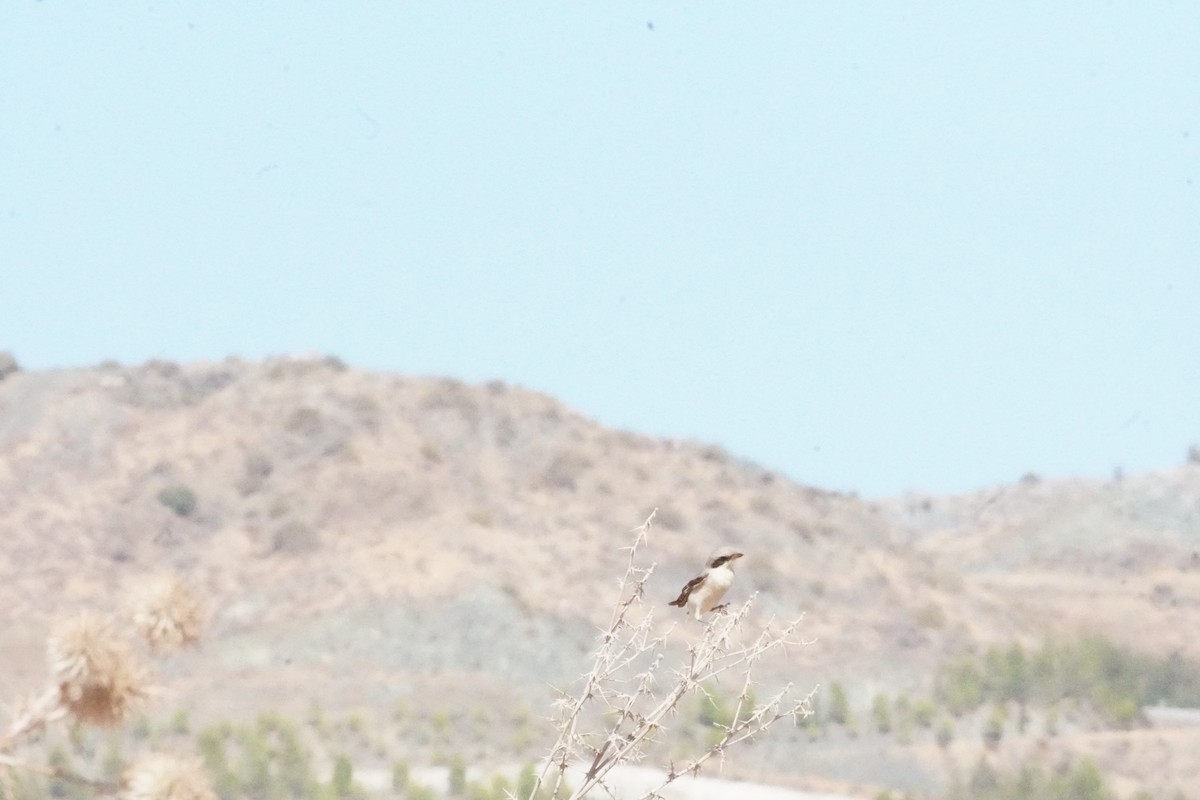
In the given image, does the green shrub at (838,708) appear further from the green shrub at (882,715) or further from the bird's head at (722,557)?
the bird's head at (722,557)

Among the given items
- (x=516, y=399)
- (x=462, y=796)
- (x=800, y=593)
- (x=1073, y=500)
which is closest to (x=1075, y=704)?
(x=800, y=593)

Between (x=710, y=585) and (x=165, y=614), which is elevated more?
(x=710, y=585)

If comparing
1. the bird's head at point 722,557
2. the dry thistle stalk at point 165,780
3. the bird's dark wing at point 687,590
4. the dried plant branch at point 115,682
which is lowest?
the dry thistle stalk at point 165,780

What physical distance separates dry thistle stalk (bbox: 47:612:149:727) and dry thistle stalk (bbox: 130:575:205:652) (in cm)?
13

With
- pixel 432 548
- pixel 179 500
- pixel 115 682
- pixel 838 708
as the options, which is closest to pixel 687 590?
pixel 115 682

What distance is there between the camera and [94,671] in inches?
237

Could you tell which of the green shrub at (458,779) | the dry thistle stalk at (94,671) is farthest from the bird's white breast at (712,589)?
the green shrub at (458,779)

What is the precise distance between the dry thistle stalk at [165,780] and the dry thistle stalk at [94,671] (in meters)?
0.21

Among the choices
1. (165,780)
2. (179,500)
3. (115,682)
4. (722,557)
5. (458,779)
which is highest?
(722,557)

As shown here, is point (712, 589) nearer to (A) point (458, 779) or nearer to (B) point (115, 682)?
(B) point (115, 682)

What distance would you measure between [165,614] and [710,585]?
1934 millimetres

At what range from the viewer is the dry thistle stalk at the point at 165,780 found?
5.85 m

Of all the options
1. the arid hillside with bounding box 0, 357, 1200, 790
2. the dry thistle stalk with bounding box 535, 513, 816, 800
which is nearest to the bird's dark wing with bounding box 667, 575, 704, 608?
the dry thistle stalk with bounding box 535, 513, 816, 800

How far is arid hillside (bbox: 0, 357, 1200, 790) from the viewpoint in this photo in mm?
57344
